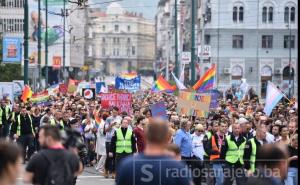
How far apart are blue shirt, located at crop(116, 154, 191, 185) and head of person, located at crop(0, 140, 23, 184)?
109 cm

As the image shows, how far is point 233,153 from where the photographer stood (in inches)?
704

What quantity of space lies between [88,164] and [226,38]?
60532 millimetres

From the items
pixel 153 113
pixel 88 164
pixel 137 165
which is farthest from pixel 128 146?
pixel 137 165

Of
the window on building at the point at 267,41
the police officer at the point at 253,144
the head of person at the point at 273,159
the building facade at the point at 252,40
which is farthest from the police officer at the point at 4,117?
the window on building at the point at 267,41

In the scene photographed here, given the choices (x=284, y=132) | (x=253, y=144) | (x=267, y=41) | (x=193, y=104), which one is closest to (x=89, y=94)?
(x=193, y=104)

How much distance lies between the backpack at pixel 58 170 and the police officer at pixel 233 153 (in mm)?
7341

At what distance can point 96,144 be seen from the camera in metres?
25.6

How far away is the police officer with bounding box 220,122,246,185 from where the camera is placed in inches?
701

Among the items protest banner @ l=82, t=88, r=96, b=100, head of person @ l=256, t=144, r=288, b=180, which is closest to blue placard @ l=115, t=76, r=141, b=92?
protest banner @ l=82, t=88, r=96, b=100

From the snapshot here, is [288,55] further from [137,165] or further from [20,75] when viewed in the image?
[137,165]

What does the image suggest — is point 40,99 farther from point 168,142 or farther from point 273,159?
point 273,159

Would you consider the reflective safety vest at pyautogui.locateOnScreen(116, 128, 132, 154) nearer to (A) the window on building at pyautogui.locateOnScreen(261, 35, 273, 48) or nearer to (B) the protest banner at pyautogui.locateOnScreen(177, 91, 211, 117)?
(B) the protest banner at pyautogui.locateOnScreen(177, 91, 211, 117)

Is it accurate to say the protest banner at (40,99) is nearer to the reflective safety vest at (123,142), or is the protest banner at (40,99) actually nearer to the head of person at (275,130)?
the reflective safety vest at (123,142)

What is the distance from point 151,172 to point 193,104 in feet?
54.0
